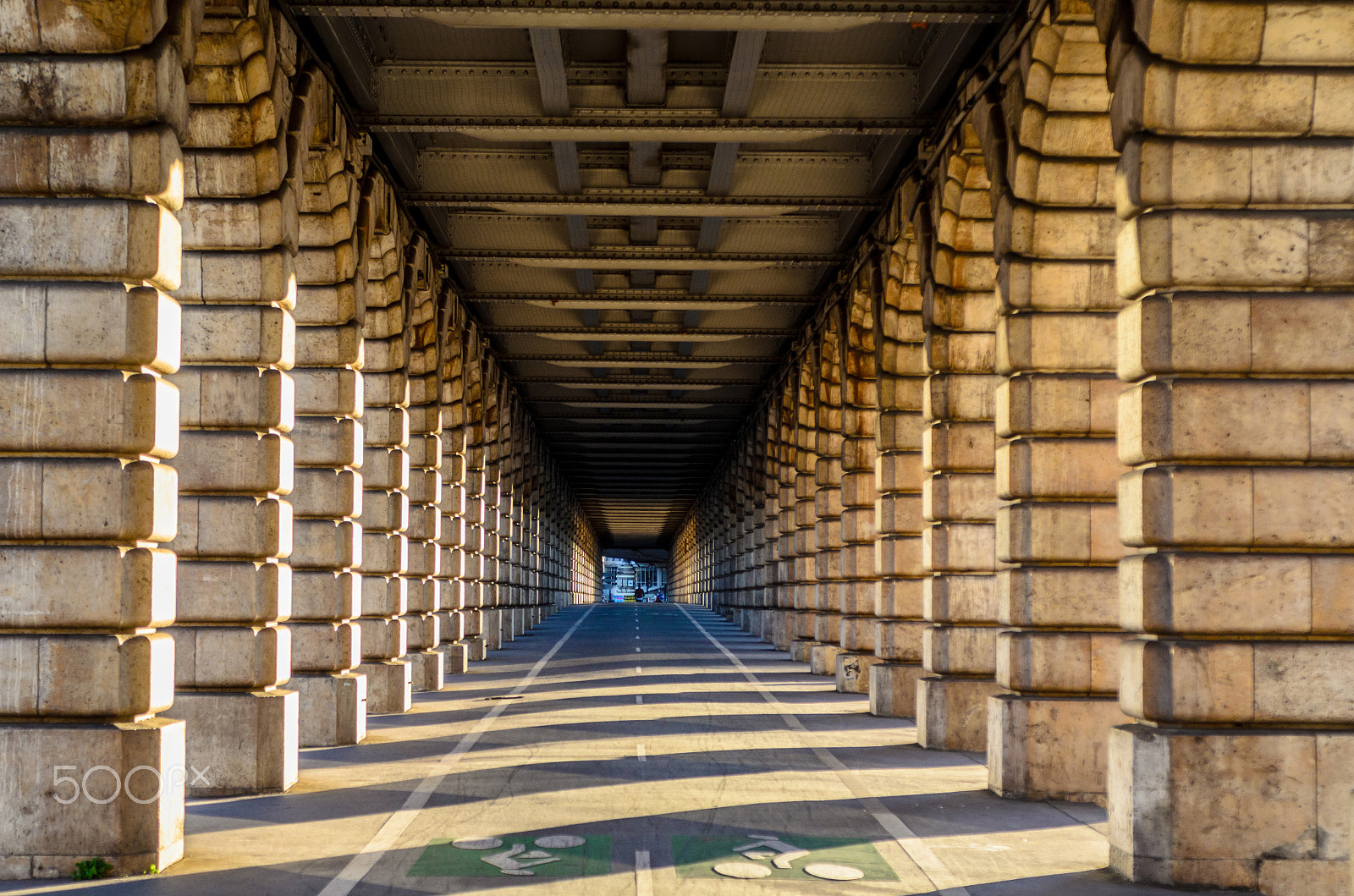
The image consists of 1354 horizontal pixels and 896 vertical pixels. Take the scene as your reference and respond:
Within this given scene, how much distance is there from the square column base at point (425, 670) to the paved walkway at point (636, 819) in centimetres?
451

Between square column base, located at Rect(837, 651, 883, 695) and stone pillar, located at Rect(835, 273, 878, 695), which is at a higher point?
stone pillar, located at Rect(835, 273, 878, 695)

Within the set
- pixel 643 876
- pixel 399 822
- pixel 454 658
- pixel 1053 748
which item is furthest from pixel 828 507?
pixel 643 876

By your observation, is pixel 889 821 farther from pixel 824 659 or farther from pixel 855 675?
pixel 824 659

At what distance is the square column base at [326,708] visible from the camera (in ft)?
52.9

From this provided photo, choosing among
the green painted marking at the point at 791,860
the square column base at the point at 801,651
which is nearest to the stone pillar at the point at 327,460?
the green painted marking at the point at 791,860

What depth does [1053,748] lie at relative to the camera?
12.6m

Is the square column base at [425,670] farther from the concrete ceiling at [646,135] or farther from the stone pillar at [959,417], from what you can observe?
the stone pillar at [959,417]

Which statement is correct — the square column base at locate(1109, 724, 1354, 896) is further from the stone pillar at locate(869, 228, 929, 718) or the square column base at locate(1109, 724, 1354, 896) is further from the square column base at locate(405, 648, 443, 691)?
the square column base at locate(405, 648, 443, 691)

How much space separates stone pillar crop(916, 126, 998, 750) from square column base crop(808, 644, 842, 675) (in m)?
11.7

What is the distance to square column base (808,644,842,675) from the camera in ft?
94.6

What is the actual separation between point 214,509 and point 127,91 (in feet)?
16.1

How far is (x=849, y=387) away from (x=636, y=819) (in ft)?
49.0

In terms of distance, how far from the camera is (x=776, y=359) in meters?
35.2

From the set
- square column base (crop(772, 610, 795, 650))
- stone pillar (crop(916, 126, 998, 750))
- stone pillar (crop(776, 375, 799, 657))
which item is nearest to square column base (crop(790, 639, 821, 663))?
stone pillar (crop(776, 375, 799, 657))
